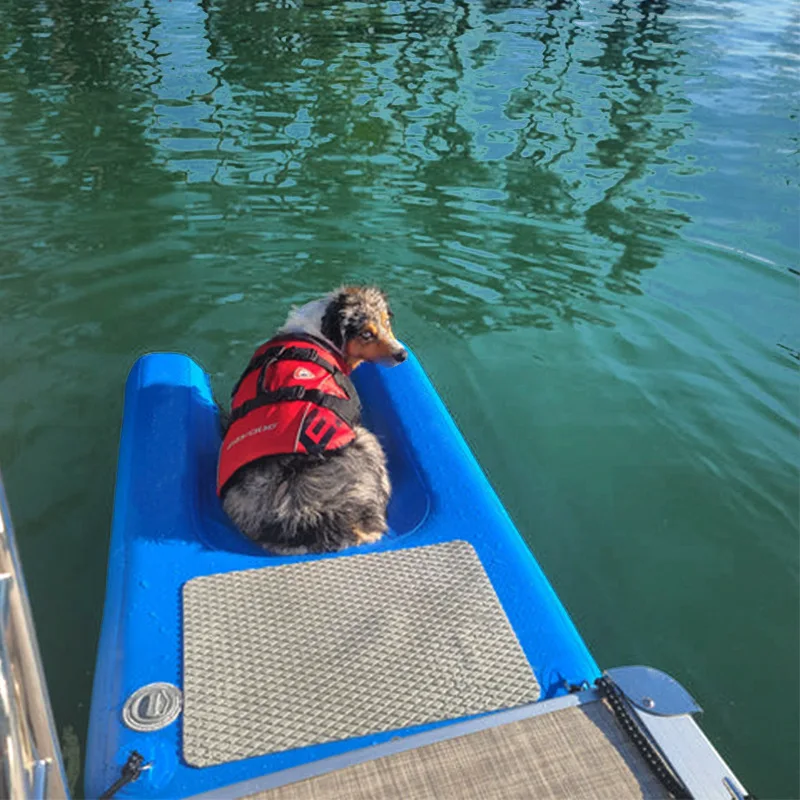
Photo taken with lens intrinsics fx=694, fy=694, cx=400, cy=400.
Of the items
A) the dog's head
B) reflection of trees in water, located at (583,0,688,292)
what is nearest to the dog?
the dog's head

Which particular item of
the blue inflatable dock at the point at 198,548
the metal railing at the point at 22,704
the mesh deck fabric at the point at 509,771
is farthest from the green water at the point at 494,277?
the metal railing at the point at 22,704

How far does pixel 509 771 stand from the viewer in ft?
8.35

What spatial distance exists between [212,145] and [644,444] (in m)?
7.75

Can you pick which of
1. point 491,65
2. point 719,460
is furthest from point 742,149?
point 719,460

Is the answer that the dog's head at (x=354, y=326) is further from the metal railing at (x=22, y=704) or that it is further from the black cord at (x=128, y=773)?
the metal railing at (x=22, y=704)

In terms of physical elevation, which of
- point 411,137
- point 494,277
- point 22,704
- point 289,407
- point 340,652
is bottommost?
point 494,277

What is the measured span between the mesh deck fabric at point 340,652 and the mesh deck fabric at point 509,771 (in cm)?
22

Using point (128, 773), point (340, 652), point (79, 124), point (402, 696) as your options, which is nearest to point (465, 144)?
point (79, 124)

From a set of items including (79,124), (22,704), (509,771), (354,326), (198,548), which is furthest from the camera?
(79,124)

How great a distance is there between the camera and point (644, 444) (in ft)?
17.9

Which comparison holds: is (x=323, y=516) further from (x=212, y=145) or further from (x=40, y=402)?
(x=212, y=145)

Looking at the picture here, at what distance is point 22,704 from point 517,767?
1.74m

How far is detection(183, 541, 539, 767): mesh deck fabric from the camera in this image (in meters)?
2.81

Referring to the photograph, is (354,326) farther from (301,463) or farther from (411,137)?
(411,137)
